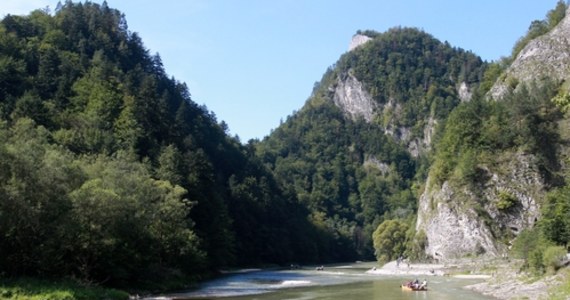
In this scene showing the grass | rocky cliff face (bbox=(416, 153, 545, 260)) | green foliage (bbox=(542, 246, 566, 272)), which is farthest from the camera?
rocky cliff face (bbox=(416, 153, 545, 260))

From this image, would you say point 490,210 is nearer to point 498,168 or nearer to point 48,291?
point 498,168

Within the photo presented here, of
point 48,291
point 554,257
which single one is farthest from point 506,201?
point 48,291

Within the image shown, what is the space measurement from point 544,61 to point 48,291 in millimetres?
103218

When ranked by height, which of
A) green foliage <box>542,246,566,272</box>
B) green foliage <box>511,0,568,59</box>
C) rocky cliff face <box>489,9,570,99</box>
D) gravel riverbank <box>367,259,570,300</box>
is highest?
green foliage <box>511,0,568,59</box>

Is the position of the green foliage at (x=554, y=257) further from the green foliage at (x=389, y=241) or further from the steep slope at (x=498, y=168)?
the green foliage at (x=389, y=241)

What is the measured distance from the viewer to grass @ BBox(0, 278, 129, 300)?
41938 millimetres

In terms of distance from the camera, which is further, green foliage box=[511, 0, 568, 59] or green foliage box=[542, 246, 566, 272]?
green foliage box=[511, 0, 568, 59]

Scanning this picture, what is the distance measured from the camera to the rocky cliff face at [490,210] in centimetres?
9606

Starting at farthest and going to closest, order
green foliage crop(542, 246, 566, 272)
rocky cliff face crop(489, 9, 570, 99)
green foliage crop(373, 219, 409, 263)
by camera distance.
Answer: green foliage crop(373, 219, 409, 263), rocky cliff face crop(489, 9, 570, 99), green foliage crop(542, 246, 566, 272)

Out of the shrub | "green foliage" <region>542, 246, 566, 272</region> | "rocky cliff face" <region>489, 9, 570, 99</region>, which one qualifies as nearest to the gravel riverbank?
"green foliage" <region>542, 246, 566, 272</region>

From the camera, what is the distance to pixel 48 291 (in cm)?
4434

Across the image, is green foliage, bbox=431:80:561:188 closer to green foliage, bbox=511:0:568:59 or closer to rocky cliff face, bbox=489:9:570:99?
rocky cliff face, bbox=489:9:570:99

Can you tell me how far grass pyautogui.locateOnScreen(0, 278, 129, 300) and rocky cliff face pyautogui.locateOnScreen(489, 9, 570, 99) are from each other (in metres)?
91.7

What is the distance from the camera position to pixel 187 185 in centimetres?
9788
